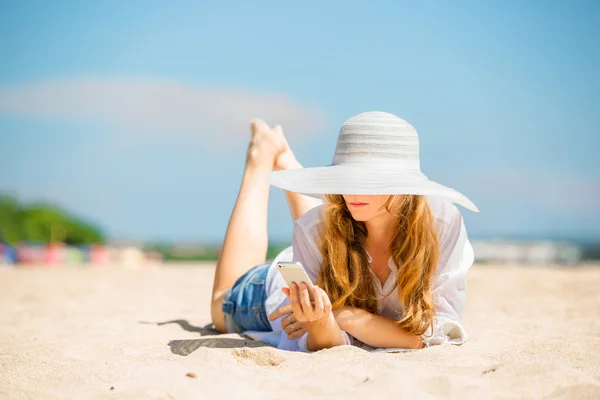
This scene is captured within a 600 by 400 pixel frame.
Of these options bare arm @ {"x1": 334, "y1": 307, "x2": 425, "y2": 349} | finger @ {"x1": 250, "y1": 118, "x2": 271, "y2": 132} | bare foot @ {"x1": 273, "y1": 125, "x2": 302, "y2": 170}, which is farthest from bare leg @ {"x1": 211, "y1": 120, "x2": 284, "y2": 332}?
bare arm @ {"x1": 334, "y1": 307, "x2": 425, "y2": 349}

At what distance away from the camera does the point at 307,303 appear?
2.85 meters

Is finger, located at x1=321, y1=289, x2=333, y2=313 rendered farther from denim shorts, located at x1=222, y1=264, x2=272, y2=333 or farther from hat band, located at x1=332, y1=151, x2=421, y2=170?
denim shorts, located at x1=222, y1=264, x2=272, y2=333

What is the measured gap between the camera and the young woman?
9.55 feet

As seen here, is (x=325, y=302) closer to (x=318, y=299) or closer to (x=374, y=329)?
(x=318, y=299)

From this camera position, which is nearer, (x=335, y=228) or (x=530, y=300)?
(x=335, y=228)

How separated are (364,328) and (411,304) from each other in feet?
0.81

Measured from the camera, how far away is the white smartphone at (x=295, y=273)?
2.75m

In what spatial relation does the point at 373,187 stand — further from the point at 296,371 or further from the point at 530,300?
the point at 530,300

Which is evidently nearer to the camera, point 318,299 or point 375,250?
point 318,299

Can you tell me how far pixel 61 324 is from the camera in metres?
4.55

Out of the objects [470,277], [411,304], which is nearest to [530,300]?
[470,277]

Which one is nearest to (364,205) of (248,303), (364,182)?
(364,182)

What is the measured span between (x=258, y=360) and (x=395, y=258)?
0.82m

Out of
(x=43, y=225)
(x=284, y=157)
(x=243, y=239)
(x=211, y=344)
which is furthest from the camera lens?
(x=43, y=225)
